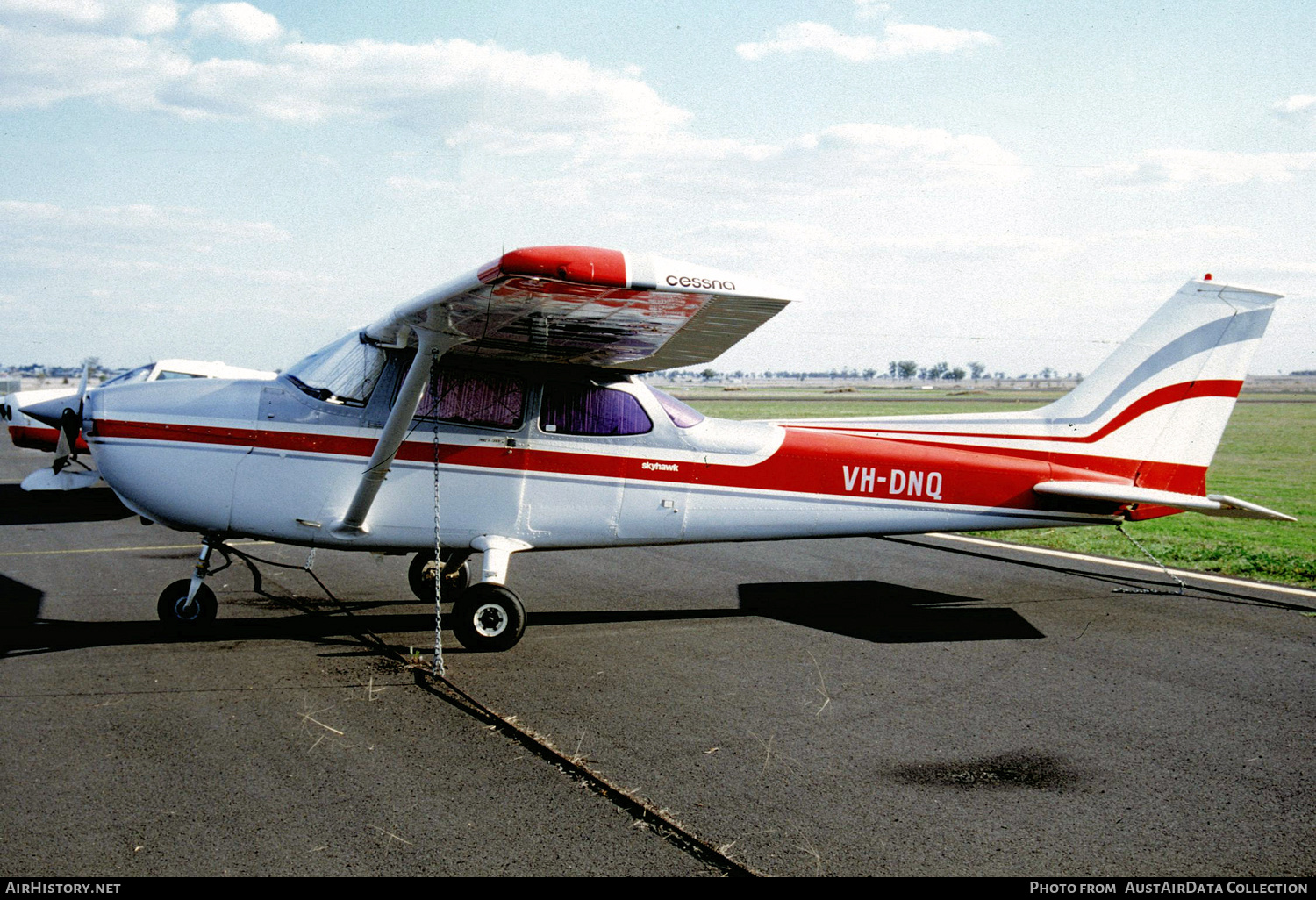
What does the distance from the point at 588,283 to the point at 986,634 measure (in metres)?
4.53

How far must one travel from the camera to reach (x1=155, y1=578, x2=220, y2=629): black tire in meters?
6.90

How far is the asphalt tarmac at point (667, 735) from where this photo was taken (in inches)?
146

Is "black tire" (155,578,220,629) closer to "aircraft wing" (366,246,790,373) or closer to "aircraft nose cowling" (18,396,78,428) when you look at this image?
"aircraft wing" (366,246,790,373)

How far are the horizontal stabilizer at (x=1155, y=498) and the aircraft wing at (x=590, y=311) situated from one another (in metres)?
3.47

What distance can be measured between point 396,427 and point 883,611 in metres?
4.46

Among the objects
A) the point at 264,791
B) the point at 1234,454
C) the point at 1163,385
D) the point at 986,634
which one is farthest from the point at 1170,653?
the point at 1234,454

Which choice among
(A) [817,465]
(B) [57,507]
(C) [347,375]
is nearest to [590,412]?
(C) [347,375]

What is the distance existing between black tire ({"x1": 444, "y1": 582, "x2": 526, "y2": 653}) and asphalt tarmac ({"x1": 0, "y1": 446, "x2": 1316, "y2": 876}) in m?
0.15

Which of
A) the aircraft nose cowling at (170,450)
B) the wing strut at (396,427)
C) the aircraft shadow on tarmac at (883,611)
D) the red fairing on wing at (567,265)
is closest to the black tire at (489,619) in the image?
the wing strut at (396,427)

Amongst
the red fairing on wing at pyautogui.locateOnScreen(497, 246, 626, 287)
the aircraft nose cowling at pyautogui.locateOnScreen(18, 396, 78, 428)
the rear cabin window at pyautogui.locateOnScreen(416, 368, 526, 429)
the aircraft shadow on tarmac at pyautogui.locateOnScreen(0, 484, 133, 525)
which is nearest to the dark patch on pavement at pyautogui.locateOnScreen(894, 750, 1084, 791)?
→ the red fairing on wing at pyautogui.locateOnScreen(497, 246, 626, 287)

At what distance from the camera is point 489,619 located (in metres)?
6.71

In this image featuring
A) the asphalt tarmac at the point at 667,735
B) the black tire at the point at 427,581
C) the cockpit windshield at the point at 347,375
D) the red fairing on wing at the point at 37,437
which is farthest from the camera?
the red fairing on wing at the point at 37,437

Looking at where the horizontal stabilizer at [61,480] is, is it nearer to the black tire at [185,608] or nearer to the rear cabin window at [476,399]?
the black tire at [185,608]
